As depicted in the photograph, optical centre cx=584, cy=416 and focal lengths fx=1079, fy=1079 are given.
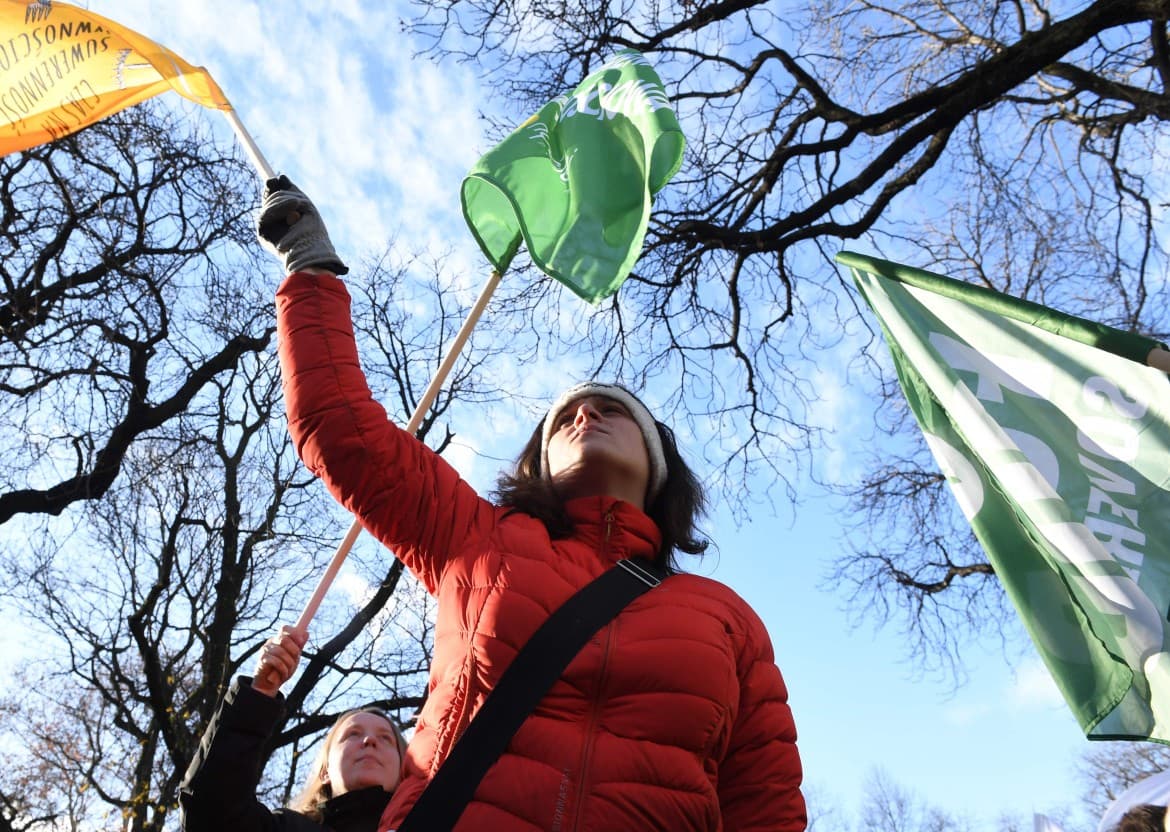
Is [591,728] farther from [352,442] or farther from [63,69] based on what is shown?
[63,69]

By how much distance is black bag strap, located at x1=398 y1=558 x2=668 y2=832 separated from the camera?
2.02 metres

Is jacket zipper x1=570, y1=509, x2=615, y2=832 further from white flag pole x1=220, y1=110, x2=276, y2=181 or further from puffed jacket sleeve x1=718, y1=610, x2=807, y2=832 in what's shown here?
white flag pole x1=220, y1=110, x2=276, y2=181

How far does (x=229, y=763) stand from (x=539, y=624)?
0.72 m

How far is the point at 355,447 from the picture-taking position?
2371 mm

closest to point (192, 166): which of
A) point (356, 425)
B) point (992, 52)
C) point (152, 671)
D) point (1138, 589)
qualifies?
point (152, 671)

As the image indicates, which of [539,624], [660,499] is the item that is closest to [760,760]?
[539,624]

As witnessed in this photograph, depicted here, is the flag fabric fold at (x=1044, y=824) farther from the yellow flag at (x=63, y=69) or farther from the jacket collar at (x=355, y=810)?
the yellow flag at (x=63, y=69)

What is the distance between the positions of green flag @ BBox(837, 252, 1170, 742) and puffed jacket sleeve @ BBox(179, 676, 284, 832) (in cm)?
259

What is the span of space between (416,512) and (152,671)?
361 inches

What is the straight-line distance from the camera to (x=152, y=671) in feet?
34.4

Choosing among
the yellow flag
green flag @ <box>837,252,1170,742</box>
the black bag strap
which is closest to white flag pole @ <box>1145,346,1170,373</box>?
green flag @ <box>837,252,1170,742</box>

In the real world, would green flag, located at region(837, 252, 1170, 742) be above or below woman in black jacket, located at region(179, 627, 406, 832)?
above

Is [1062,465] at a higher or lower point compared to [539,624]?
higher

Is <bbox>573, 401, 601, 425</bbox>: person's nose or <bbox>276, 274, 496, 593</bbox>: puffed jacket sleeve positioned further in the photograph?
<bbox>573, 401, 601, 425</bbox>: person's nose
